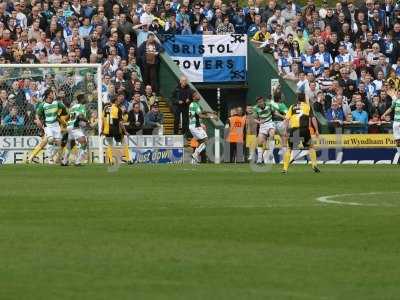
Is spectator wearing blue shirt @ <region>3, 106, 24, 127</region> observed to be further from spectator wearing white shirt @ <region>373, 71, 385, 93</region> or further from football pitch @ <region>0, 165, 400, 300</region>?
football pitch @ <region>0, 165, 400, 300</region>

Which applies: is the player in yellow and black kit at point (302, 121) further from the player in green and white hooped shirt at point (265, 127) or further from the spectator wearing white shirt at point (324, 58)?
the spectator wearing white shirt at point (324, 58)

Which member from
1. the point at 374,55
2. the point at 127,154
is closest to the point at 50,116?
the point at 127,154

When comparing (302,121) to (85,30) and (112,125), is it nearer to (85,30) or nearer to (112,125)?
(112,125)

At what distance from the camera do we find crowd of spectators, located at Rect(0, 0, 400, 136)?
126 feet

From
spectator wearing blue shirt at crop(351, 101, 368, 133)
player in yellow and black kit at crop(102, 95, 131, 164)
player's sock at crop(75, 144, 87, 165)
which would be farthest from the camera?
spectator wearing blue shirt at crop(351, 101, 368, 133)

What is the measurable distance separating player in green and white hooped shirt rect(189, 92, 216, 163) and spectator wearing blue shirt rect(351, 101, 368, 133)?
4483mm

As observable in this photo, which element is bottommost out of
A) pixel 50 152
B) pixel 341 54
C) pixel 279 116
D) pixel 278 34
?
pixel 50 152

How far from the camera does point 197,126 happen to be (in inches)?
1533

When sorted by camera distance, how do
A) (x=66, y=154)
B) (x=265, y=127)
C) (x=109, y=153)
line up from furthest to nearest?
(x=265, y=127), (x=109, y=153), (x=66, y=154)

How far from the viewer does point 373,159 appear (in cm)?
3878

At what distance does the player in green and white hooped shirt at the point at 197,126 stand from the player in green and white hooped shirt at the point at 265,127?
156cm

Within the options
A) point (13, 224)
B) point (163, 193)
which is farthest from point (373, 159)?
point (13, 224)

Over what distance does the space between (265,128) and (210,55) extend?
3.78m

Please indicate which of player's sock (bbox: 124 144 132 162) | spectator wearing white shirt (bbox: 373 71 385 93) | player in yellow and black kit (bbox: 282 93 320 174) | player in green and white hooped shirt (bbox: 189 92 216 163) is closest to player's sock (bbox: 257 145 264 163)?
player in green and white hooped shirt (bbox: 189 92 216 163)
